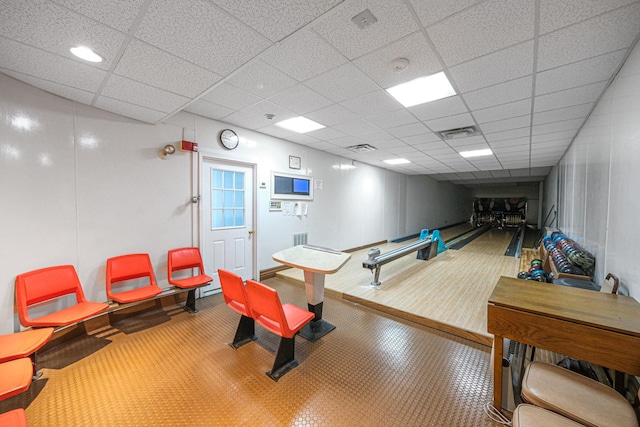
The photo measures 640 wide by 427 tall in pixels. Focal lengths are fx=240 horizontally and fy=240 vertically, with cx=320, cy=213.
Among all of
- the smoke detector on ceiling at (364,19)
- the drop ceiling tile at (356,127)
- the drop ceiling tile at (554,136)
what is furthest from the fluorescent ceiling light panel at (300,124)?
the drop ceiling tile at (554,136)

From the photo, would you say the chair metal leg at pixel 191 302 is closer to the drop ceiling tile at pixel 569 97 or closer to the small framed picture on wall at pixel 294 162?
the small framed picture on wall at pixel 294 162

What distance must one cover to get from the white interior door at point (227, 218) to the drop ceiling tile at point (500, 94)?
3.46 meters

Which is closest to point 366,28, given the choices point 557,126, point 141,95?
point 141,95

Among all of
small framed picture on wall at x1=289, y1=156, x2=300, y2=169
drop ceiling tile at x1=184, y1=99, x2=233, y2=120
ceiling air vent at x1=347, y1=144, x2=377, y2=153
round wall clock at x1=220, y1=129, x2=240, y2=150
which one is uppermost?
drop ceiling tile at x1=184, y1=99, x2=233, y2=120

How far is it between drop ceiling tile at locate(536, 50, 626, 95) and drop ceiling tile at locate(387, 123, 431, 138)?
4.91 feet

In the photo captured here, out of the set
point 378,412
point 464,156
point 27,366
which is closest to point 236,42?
point 27,366

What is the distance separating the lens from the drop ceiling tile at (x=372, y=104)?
9.42 feet

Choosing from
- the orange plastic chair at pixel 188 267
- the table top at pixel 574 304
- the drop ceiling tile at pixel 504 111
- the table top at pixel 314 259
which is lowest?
the orange plastic chair at pixel 188 267

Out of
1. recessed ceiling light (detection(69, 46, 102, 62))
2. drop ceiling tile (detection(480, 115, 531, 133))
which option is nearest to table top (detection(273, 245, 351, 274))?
recessed ceiling light (detection(69, 46, 102, 62))

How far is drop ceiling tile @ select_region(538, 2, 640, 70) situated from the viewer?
5.29 feet

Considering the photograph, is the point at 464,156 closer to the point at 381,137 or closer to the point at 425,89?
the point at 381,137

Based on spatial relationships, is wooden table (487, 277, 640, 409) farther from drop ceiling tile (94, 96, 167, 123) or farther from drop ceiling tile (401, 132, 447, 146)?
drop ceiling tile (94, 96, 167, 123)

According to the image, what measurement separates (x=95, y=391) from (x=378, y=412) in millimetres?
2170

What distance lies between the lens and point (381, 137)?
4.57 m
